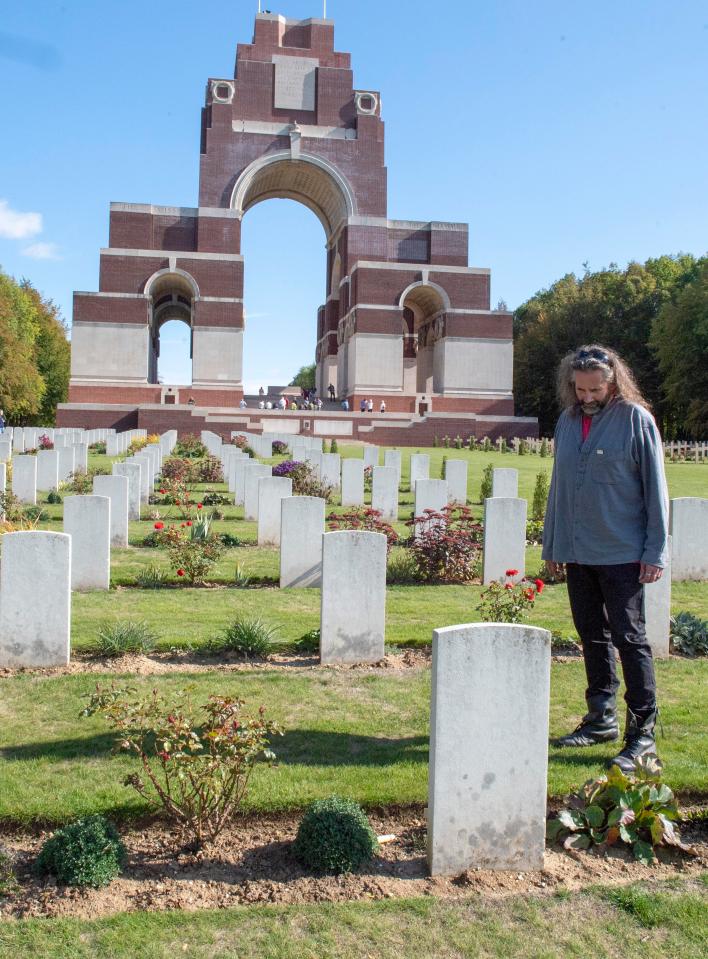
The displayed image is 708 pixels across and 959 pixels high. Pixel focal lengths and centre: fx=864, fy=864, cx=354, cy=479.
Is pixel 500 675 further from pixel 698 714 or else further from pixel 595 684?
pixel 698 714

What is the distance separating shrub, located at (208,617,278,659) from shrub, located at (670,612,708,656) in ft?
9.64

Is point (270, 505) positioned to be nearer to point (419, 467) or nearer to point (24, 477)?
point (24, 477)

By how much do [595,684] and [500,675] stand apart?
1.35m

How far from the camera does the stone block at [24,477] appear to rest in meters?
13.2

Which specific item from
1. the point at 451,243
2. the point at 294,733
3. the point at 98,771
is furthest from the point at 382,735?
the point at 451,243

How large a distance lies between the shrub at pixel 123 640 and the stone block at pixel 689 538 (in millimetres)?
5287

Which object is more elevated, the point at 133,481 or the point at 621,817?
the point at 133,481

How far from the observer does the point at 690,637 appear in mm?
6293

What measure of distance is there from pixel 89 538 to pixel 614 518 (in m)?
5.04

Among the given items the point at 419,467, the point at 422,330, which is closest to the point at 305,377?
the point at 422,330

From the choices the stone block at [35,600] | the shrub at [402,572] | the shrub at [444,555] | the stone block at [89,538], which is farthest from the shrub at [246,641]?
the shrub at [444,555]

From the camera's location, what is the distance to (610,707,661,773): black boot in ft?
13.0

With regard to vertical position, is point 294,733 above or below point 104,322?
below

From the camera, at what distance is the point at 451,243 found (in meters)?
45.6
